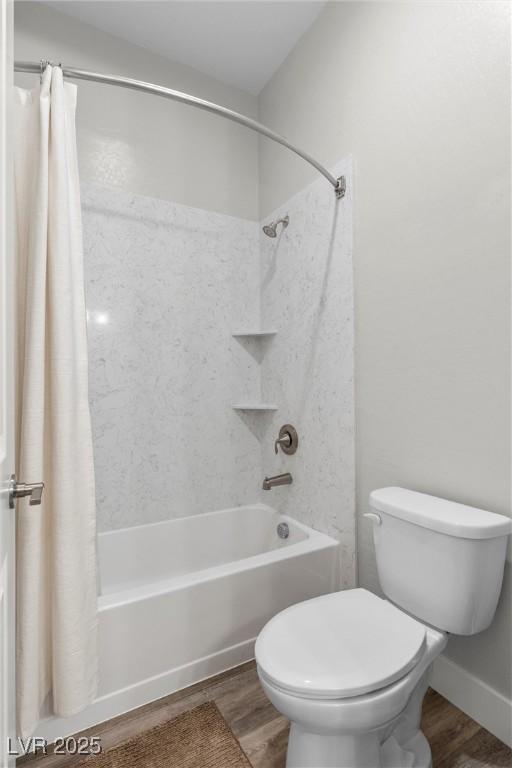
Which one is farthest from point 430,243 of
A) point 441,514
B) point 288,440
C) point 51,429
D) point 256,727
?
point 256,727

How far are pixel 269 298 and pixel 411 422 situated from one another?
1158 mm

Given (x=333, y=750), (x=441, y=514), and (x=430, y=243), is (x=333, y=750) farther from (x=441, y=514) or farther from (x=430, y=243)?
(x=430, y=243)

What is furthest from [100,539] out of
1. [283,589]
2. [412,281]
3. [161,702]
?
[412,281]

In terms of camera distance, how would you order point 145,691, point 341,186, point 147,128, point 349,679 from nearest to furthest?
point 349,679, point 145,691, point 341,186, point 147,128

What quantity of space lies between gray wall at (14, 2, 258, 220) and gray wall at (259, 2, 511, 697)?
63cm

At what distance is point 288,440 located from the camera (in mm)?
2076

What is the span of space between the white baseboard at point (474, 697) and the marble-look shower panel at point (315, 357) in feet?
1.44

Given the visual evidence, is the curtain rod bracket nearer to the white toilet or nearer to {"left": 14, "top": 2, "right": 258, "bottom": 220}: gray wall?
{"left": 14, "top": 2, "right": 258, "bottom": 220}: gray wall

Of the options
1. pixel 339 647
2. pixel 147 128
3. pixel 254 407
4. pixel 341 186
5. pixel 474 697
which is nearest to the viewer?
pixel 339 647

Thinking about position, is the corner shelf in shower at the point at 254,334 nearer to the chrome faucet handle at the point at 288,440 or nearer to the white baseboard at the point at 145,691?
the chrome faucet handle at the point at 288,440

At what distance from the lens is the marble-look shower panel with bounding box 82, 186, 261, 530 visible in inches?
76.9

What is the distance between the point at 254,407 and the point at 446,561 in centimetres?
126

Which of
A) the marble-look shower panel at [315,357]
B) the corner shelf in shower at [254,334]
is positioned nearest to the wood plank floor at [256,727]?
the marble-look shower panel at [315,357]

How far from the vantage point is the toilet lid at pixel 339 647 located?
94 cm
